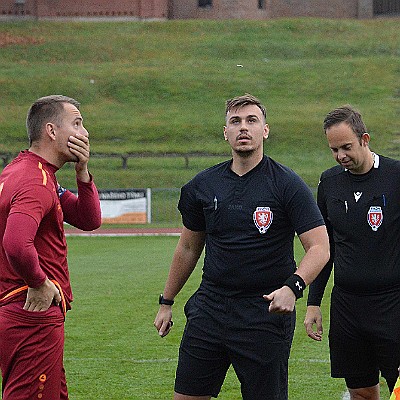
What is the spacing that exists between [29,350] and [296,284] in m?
1.47

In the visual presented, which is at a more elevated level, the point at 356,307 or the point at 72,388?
the point at 356,307

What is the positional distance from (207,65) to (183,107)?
6176 millimetres

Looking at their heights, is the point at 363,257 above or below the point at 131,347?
above

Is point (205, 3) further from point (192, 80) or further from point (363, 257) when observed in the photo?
point (363, 257)

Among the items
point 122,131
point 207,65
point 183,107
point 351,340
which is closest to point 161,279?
point 351,340

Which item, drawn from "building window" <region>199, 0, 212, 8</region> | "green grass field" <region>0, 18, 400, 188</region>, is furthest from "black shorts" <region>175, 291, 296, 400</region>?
"building window" <region>199, 0, 212, 8</region>

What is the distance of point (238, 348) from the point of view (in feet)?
19.3

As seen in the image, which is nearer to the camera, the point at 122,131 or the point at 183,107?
the point at 122,131

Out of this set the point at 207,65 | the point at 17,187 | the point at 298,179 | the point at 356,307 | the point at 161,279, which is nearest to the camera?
the point at 17,187

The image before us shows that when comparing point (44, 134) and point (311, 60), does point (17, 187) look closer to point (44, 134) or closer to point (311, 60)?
point (44, 134)

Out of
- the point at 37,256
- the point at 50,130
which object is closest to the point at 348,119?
the point at 50,130

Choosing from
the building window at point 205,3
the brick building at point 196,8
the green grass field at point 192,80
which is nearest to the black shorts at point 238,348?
the green grass field at point 192,80

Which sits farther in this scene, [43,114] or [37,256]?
[43,114]

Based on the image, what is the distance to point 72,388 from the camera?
938cm
